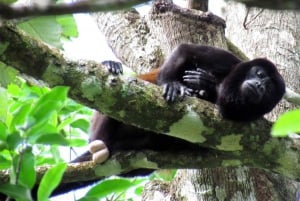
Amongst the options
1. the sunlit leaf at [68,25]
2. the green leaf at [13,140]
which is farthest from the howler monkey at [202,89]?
the green leaf at [13,140]

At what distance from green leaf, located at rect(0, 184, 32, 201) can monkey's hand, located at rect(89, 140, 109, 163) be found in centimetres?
104

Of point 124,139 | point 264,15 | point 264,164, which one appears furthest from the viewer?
point 264,15

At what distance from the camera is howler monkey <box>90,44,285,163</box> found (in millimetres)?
2139

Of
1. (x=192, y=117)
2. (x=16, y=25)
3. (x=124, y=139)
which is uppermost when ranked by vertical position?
(x=16, y=25)

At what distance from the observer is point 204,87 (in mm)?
2309

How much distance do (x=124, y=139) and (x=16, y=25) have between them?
0.81m

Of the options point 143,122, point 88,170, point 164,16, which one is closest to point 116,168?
point 88,170

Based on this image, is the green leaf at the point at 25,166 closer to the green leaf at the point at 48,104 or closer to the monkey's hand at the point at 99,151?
the green leaf at the point at 48,104

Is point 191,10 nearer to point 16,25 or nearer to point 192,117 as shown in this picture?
point 192,117

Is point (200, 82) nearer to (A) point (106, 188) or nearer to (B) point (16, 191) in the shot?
(A) point (106, 188)

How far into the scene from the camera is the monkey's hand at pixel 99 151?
2010 millimetres

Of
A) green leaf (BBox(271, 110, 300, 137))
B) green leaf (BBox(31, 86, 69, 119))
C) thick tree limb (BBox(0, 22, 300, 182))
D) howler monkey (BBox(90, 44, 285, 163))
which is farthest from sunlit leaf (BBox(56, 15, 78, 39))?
green leaf (BBox(271, 110, 300, 137))

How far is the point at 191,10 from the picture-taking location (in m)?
2.96

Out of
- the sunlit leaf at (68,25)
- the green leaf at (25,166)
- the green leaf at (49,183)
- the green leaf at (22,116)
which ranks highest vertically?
the green leaf at (22,116)
